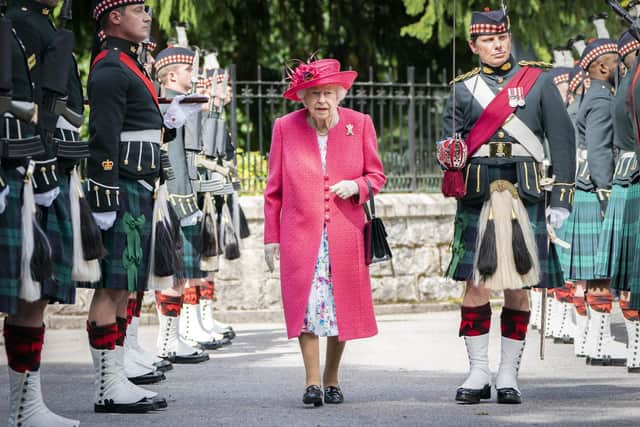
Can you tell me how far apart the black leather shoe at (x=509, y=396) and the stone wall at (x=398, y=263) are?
686cm

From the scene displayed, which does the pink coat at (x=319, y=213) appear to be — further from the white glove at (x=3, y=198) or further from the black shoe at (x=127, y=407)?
the white glove at (x=3, y=198)

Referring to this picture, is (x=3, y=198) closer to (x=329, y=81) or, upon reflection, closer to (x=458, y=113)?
(x=329, y=81)

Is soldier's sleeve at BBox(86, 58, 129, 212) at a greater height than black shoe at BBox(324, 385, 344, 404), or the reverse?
soldier's sleeve at BBox(86, 58, 129, 212)

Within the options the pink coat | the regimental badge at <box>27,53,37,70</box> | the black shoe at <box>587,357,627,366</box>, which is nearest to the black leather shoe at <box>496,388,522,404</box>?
the pink coat

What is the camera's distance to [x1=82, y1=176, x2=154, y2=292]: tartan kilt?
23.8 ft

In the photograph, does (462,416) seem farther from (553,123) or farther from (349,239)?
(553,123)

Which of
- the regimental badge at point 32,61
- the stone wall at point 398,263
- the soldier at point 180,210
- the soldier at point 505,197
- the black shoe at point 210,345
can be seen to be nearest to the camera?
the regimental badge at point 32,61

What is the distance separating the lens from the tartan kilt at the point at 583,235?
10.3m

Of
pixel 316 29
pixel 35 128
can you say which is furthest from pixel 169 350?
pixel 316 29

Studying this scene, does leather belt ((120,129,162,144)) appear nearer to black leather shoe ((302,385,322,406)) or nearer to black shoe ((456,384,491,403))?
black leather shoe ((302,385,322,406))

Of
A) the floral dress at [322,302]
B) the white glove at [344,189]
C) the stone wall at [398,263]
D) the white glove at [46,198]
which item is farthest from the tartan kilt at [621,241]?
the stone wall at [398,263]

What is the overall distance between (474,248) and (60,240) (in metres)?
2.52

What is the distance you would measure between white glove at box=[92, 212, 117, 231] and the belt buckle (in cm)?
218

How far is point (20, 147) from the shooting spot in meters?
5.71
